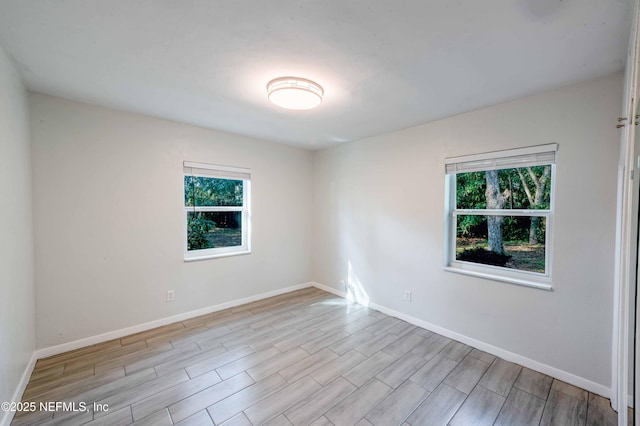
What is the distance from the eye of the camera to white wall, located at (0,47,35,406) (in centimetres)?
165

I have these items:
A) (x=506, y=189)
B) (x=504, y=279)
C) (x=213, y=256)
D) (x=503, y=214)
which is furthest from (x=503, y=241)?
(x=213, y=256)

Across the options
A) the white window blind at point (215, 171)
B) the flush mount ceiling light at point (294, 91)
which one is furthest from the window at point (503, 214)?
the white window blind at point (215, 171)

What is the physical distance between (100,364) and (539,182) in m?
4.31

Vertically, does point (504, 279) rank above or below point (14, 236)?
below

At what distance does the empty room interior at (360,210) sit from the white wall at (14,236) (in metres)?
0.03

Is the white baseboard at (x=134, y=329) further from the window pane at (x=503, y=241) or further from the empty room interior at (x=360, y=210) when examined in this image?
the window pane at (x=503, y=241)

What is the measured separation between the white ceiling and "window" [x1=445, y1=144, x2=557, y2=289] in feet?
2.00

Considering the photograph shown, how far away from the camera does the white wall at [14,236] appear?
1650 mm

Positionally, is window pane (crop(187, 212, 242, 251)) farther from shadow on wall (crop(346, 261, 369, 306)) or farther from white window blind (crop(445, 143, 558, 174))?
white window blind (crop(445, 143, 558, 174))

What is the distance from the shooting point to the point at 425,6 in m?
1.31

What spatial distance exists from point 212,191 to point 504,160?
3.43 metres

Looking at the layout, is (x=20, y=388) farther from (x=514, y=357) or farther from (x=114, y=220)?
(x=514, y=357)

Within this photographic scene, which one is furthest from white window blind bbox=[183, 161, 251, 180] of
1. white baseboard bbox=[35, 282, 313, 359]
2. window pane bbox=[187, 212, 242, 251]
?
white baseboard bbox=[35, 282, 313, 359]

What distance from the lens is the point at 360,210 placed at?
12.6 feet
